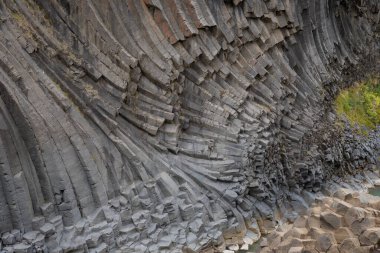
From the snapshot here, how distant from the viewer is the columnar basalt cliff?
12.4 metres

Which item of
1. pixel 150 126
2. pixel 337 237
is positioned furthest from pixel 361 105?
pixel 337 237

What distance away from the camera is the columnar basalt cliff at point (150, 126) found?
489 inches

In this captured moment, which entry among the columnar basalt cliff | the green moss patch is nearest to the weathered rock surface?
the columnar basalt cliff

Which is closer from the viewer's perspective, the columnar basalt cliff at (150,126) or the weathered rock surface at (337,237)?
the weathered rock surface at (337,237)

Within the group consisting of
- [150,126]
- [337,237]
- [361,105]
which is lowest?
[337,237]

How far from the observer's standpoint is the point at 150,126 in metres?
16.0

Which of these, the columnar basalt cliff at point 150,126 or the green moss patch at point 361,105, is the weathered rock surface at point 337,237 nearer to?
the columnar basalt cliff at point 150,126

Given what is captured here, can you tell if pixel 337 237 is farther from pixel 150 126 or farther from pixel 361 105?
pixel 361 105

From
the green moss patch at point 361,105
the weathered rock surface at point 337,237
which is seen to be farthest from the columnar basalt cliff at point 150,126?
the green moss patch at point 361,105

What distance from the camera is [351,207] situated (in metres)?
10.1

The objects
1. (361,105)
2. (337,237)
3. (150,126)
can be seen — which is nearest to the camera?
(337,237)

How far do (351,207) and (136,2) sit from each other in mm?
10507

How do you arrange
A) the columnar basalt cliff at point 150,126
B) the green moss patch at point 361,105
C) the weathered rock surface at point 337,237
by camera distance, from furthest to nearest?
the green moss patch at point 361,105
the columnar basalt cliff at point 150,126
the weathered rock surface at point 337,237

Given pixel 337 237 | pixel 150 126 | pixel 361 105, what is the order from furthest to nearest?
pixel 361 105 → pixel 150 126 → pixel 337 237
